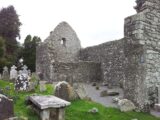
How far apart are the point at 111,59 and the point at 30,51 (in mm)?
19855

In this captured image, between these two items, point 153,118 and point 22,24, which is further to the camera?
point 22,24

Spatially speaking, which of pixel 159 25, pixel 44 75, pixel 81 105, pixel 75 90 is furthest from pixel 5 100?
pixel 44 75

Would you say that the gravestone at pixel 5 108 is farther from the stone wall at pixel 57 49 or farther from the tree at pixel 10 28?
the tree at pixel 10 28

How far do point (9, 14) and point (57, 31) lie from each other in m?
19.3

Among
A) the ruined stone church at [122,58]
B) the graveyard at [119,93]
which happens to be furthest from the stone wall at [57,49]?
the graveyard at [119,93]

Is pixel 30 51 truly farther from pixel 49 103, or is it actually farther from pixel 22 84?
pixel 49 103

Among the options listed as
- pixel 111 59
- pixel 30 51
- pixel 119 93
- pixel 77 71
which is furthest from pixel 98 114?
pixel 30 51

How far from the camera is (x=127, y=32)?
11.7 meters

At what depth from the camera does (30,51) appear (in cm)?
3784

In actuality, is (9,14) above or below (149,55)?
above

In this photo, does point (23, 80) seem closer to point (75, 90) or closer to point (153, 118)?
point (75, 90)

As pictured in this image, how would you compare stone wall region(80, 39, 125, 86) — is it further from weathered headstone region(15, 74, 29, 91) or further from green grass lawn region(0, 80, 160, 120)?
green grass lawn region(0, 80, 160, 120)

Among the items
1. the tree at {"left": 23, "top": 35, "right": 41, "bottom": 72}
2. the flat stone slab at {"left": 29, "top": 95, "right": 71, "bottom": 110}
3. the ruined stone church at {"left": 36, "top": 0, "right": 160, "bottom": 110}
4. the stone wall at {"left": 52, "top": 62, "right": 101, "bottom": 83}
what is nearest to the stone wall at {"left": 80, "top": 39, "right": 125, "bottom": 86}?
the ruined stone church at {"left": 36, "top": 0, "right": 160, "bottom": 110}

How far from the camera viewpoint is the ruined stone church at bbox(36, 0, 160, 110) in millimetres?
11141
